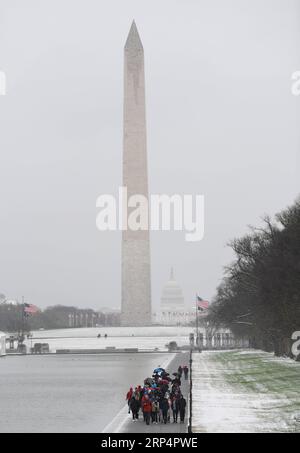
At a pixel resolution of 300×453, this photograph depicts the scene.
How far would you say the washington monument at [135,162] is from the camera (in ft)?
311

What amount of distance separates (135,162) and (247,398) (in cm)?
6554

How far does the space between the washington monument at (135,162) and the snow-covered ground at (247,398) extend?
47762mm

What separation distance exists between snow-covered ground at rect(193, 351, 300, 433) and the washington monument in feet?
157

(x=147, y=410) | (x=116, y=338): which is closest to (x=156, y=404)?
(x=147, y=410)

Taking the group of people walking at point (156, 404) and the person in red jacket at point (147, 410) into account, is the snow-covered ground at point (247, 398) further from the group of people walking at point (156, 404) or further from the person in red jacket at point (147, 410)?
the person in red jacket at point (147, 410)

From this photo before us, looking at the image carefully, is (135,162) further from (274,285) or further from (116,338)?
(274,285)

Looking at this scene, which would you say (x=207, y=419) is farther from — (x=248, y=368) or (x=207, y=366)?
(x=207, y=366)

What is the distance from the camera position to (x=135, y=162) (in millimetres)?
94750

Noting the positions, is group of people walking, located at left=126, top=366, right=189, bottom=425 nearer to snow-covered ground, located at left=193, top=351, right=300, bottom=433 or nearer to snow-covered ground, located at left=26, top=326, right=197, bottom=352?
snow-covered ground, located at left=193, top=351, right=300, bottom=433

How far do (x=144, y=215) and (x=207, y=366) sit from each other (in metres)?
46.1

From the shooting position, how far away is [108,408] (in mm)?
28594

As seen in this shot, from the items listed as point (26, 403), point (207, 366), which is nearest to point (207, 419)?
point (26, 403)

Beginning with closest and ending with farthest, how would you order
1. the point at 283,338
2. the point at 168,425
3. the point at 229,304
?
the point at 168,425 → the point at 283,338 → the point at 229,304
